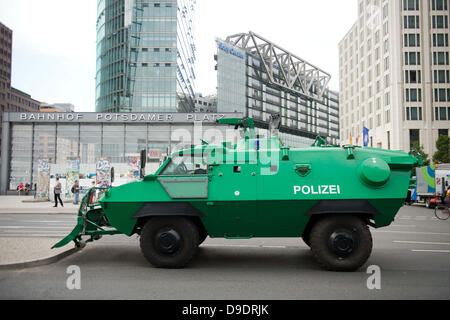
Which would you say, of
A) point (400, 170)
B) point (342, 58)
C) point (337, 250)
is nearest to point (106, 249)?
point (337, 250)

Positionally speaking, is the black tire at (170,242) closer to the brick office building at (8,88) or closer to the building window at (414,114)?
the building window at (414,114)

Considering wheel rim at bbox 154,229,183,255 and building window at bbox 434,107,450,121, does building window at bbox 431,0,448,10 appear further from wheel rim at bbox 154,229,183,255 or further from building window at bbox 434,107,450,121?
wheel rim at bbox 154,229,183,255

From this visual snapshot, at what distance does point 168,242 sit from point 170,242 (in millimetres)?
37

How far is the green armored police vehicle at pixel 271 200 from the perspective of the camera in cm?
623

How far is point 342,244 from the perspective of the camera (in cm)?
615

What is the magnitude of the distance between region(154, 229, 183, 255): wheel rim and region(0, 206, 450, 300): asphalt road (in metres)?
0.39

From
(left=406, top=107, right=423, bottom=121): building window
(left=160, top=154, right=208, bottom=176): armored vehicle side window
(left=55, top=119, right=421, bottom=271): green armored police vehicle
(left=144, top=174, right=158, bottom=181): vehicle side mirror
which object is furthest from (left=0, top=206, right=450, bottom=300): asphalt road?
(left=406, top=107, right=423, bottom=121): building window

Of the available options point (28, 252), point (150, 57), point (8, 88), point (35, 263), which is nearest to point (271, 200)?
point (35, 263)

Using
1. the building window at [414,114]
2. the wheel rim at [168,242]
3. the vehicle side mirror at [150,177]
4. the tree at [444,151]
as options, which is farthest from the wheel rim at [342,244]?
the building window at [414,114]

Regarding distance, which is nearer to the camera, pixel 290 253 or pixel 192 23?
pixel 290 253

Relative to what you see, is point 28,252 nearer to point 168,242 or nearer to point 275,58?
point 168,242
